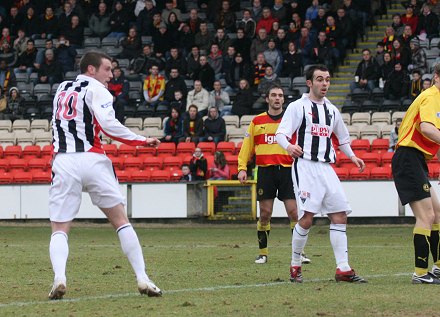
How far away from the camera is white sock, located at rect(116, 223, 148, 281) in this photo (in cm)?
979

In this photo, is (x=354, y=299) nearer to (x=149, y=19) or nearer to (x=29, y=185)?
(x=29, y=185)

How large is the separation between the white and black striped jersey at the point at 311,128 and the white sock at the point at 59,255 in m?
2.76

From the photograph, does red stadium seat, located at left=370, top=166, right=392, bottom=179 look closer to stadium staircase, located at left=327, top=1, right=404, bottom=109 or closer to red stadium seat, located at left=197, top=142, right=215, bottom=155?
red stadium seat, located at left=197, top=142, right=215, bottom=155

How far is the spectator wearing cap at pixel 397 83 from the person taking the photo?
2598 cm

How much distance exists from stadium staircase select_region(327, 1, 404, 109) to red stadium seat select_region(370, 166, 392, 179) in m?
4.63

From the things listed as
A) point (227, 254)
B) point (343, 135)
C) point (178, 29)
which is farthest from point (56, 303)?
point (178, 29)

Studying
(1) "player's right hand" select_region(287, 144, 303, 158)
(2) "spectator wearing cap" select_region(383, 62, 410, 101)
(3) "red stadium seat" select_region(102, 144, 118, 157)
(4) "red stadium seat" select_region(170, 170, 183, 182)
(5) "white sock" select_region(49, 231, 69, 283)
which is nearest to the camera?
(5) "white sock" select_region(49, 231, 69, 283)

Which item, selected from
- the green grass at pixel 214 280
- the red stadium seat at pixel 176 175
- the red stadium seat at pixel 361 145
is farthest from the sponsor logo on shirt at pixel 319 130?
the red stadium seat at pixel 176 175

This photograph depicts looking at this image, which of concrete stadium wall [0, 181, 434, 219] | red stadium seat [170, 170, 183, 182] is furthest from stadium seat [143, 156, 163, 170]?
concrete stadium wall [0, 181, 434, 219]

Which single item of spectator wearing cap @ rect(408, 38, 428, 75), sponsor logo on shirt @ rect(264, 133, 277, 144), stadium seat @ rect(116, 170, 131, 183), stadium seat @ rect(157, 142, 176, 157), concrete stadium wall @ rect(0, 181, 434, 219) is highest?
spectator wearing cap @ rect(408, 38, 428, 75)

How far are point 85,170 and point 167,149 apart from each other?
56.0 feet

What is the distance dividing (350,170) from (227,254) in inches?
351

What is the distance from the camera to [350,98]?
27812 millimetres

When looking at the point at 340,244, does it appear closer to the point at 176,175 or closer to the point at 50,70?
the point at 176,175
